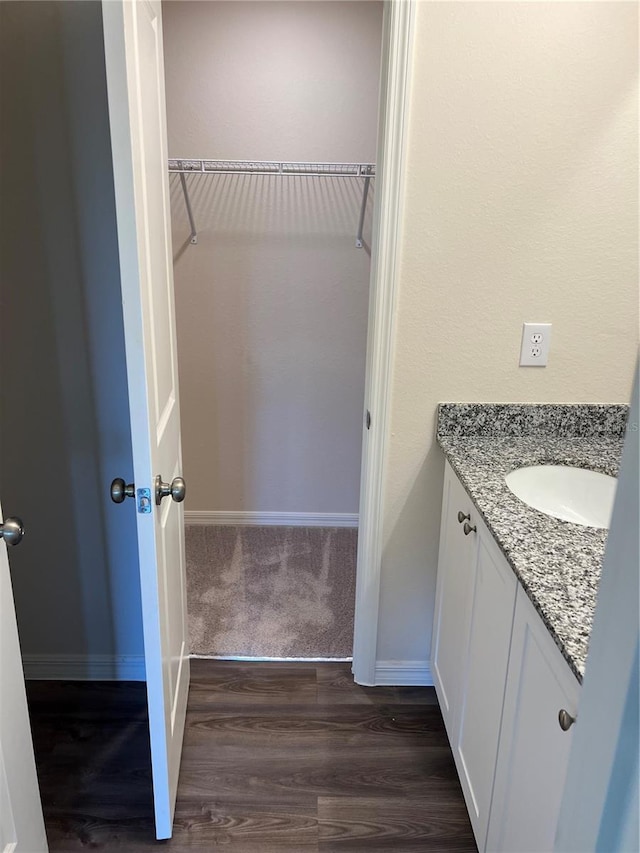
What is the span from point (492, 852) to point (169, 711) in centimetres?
78

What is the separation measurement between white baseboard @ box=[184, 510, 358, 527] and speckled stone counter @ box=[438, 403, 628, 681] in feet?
4.77

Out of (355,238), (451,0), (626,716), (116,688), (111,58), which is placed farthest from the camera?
(355,238)

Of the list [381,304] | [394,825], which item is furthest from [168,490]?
[394,825]

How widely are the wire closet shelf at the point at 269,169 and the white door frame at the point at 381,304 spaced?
908mm

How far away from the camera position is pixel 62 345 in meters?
1.66

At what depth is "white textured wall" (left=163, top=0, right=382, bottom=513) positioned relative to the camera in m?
2.51

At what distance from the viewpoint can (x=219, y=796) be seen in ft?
5.33

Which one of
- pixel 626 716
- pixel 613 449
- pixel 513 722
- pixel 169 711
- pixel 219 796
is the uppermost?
pixel 626 716

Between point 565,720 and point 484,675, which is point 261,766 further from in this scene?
point 565,720

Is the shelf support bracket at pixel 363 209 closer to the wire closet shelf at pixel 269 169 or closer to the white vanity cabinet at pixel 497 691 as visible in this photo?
the wire closet shelf at pixel 269 169

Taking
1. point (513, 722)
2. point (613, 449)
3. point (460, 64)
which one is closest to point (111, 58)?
point (460, 64)

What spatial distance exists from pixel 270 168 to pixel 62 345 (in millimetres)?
1375

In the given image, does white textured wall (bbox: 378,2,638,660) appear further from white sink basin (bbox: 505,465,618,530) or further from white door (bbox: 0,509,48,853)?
white door (bbox: 0,509,48,853)

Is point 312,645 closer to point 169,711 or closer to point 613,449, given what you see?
point 169,711
